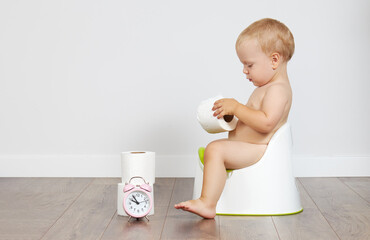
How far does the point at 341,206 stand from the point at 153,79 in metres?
1.00

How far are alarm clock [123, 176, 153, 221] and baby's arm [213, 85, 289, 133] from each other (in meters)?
0.32

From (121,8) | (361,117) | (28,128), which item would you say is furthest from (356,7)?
(28,128)

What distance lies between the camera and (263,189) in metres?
1.62

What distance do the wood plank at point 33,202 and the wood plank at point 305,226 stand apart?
25.7 inches

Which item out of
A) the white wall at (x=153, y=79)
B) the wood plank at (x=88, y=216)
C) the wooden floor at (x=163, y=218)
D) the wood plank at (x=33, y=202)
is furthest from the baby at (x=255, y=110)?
the white wall at (x=153, y=79)

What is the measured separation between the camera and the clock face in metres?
1.54

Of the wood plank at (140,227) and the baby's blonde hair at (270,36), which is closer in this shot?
the wood plank at (140,227)

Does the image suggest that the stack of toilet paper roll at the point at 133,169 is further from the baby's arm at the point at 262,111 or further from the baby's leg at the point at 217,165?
Result: the baby's arm at the point at 262,111

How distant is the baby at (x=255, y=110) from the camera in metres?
1.57

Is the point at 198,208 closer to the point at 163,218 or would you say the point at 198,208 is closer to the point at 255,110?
the point at 163,218

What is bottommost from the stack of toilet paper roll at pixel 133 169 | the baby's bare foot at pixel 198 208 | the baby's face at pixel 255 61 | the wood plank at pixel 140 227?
the wood plank at pixel 140 227

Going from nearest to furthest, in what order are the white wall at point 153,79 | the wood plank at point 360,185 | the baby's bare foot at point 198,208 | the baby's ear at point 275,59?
the baby's bare foot at point 198,208, the baby's ear at point 275,59, the wood plank at point 360,185, the white wall at point 153,79

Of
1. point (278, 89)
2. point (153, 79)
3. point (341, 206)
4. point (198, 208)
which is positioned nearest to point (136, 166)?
point (198, 208)

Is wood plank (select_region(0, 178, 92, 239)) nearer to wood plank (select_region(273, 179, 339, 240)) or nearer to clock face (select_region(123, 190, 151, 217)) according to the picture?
clock face (select_region(123, 190, 151, 217))
